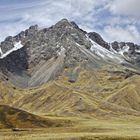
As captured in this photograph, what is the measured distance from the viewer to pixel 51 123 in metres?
143

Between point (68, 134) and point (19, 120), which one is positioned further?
point (19, 120)

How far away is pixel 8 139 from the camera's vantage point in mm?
76500

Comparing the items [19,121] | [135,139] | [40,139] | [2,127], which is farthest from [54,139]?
[19,121]

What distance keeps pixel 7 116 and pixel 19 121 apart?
4.28 m

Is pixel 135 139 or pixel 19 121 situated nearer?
pixel 135 139

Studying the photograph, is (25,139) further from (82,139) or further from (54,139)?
(82,139)

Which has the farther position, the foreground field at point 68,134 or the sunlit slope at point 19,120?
the sunlit slope at point 19,120

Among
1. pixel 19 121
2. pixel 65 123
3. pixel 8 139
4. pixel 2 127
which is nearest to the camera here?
pixel 8 139

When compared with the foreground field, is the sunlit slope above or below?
above

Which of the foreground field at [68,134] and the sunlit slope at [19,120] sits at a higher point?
the sunlit slope at [19,120]

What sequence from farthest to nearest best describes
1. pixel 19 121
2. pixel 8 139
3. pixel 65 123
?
pixel 65 123 → pixel 19 121 → pixel 8 139

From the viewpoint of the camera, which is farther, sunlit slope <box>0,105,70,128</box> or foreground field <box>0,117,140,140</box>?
sunlit slope <box>0,105,70,128</box>

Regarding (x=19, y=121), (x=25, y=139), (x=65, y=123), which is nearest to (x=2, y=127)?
(x=19, y=121)

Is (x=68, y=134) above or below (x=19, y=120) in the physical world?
below
